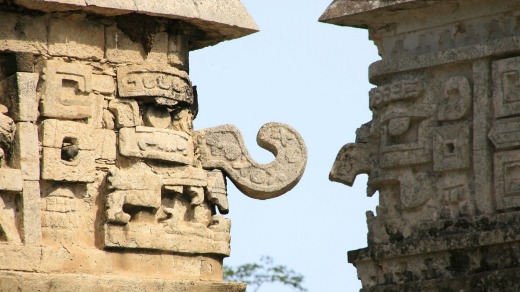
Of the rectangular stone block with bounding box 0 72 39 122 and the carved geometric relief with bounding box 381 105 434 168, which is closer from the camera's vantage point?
the rectangular stone block with bounding box 0 72 39 122

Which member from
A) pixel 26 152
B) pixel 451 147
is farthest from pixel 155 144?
pixel 451 147

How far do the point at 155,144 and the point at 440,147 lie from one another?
211 cm

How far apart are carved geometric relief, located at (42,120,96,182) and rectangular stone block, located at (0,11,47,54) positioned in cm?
47

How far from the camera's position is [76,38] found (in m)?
13.4

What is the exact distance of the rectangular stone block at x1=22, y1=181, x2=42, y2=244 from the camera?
42.6 feet

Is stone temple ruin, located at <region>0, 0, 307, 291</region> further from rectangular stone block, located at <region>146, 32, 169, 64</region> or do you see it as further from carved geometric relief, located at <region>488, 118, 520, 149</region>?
carved geometric relief, located at <region>488, 118, 520, 149</region>

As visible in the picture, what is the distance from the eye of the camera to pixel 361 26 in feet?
49.4

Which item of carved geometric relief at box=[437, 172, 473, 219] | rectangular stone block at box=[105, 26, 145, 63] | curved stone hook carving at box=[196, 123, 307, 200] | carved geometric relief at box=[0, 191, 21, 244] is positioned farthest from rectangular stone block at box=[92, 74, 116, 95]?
carved geometric relief at box=[437, 172, 473, 219]

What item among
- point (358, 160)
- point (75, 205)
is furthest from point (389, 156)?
point (75, 205)

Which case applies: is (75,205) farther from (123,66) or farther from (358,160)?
(358,160)

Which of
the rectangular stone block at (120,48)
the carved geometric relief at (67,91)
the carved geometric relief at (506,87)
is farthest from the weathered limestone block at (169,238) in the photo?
the carved geometric relief at (506,87)

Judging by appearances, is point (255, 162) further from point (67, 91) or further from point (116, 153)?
point (67, 91)

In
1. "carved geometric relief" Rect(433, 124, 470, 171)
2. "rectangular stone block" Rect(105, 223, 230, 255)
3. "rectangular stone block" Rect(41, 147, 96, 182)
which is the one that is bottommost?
"rectangular stone block" Rect(105, 223, 230, 255)

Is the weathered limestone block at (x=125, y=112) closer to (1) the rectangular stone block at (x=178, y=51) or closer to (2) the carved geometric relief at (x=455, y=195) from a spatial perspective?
(1) the rectangular stone block at (x=178, y=51)
